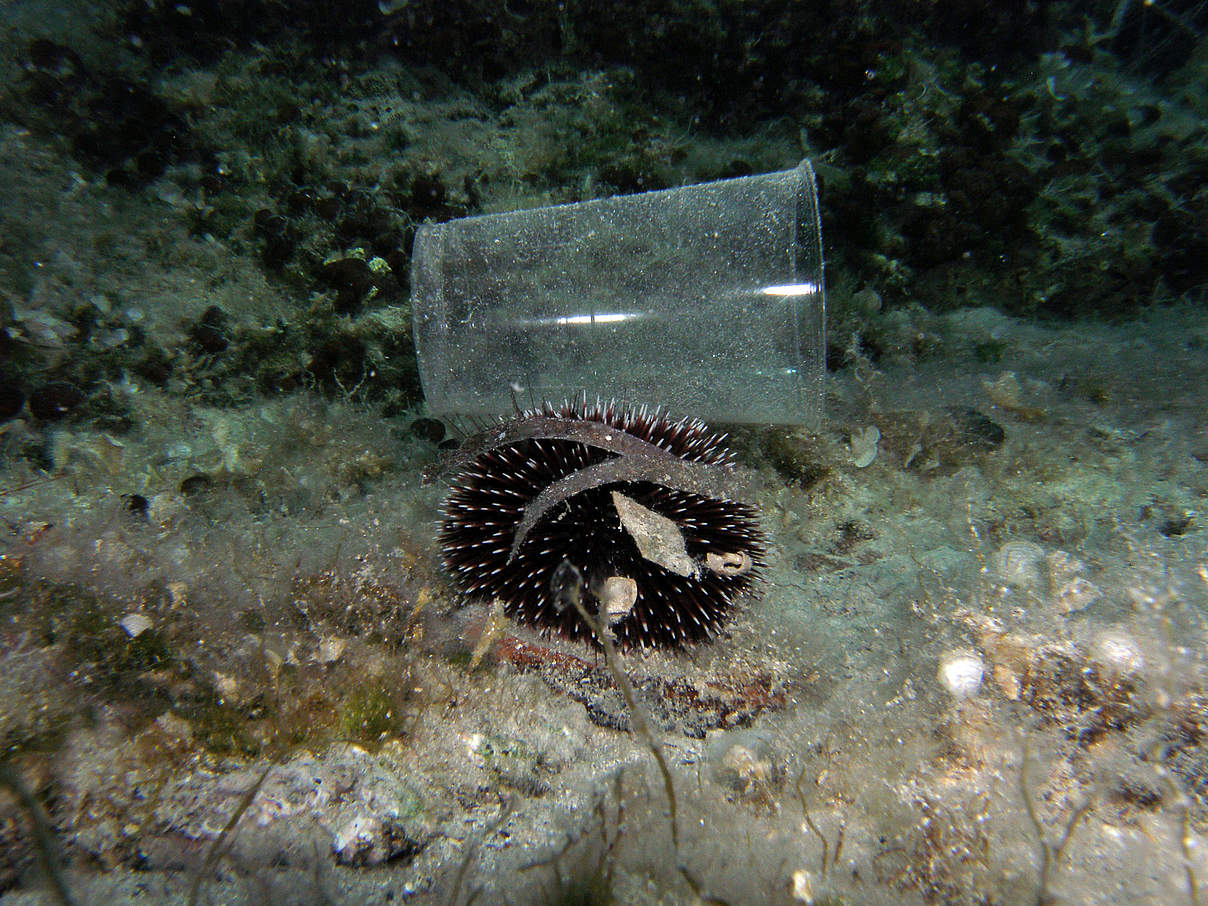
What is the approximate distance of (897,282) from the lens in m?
5.26

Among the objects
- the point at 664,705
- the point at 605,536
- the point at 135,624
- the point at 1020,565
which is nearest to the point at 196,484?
the point at 135,624

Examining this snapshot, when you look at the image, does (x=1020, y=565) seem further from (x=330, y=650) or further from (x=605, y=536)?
(x=330, y=650)

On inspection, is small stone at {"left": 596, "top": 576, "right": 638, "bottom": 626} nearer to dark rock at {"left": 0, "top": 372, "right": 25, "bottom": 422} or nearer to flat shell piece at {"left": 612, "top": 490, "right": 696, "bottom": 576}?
flat shell piece at {"left": 612, "top": 490, "right": 696, "bottom": 576}

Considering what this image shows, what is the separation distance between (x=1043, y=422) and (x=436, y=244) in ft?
14.6

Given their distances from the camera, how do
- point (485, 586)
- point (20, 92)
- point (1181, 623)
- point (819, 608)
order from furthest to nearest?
point (20, 92), point (819, 608), point (485, 586), point (1181, 623)

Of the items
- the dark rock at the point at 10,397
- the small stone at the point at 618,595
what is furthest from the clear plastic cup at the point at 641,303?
the dark rock at the point at 10,397

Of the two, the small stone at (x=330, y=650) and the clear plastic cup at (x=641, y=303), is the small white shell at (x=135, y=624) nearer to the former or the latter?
the small stone at (x=330, y=650)

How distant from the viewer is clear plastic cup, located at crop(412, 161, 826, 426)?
3.62 m

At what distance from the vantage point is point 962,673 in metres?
2.31

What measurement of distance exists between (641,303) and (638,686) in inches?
94.8

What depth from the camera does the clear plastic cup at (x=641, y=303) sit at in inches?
142

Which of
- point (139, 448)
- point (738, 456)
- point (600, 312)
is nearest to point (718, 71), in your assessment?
point (600, 312)

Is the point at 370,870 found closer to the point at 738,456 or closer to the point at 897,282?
the point at 738,456

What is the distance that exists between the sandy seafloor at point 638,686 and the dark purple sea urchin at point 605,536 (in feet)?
0.81
